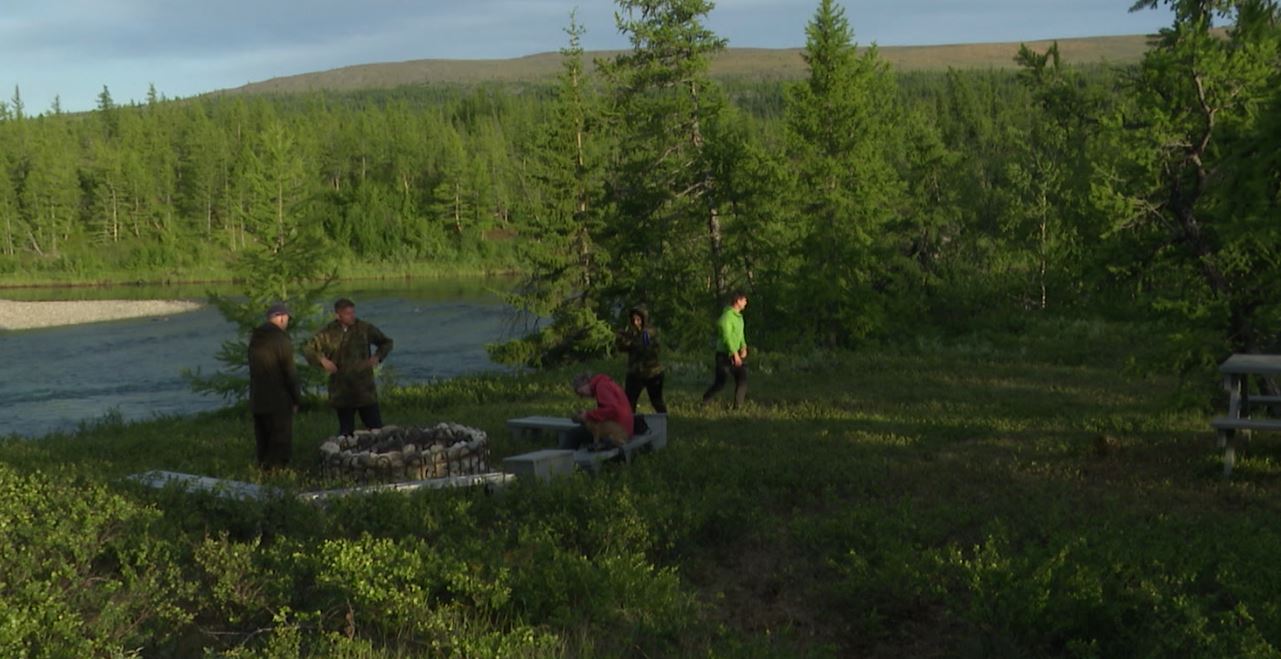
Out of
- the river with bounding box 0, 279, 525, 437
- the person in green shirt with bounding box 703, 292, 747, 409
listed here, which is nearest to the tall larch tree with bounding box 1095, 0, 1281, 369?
the person in green shirt with bounding box 703, 292, 747, 409

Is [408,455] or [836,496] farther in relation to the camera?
[408,455]

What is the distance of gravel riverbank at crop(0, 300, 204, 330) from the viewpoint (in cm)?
4897

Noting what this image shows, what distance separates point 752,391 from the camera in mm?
16281

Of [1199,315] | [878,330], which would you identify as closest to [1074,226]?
[1199,315]

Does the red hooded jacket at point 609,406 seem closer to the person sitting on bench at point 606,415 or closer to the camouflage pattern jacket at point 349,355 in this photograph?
the person sitting on bench at point 606,415

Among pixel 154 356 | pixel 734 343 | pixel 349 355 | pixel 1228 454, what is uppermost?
pixel 349 355

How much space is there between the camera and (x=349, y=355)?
11.6m

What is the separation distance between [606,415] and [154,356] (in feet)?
96.2

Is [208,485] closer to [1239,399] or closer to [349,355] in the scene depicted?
[349,355]

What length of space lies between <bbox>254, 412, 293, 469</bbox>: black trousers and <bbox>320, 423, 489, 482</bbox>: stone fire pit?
500 mm

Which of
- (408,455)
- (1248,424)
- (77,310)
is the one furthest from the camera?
(77,310)

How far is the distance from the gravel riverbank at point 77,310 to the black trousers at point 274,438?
42.9m

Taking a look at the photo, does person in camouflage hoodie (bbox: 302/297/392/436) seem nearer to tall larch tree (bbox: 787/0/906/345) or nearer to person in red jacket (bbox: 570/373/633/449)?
person in red jacket (bbox: 570/373/633/449)

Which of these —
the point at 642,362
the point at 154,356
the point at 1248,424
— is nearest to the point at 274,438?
the point at 642,362
